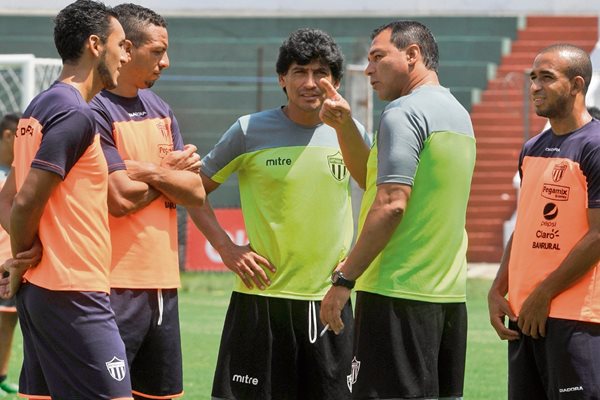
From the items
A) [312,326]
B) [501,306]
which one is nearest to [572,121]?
[501,306]

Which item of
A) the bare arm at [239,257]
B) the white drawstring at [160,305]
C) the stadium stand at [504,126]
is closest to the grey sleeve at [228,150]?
the bare arm at [239,257]

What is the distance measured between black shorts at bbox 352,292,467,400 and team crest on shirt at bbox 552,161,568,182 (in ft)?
2.42

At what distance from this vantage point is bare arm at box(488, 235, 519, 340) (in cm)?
536

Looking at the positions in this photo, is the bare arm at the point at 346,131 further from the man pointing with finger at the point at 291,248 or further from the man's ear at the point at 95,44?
the man's ear at the point at 95,44

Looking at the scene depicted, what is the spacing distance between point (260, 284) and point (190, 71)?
1870 centimetres

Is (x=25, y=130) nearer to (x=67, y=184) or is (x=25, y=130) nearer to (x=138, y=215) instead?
(x=67, y=184)

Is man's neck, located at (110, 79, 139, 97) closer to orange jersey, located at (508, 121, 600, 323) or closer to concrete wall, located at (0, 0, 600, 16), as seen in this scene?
orange jersey, located at (508, 121, 600, 323)

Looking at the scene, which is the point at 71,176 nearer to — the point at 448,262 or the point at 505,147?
the point at 448,262

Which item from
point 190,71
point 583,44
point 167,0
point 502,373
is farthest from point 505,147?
point 502,373

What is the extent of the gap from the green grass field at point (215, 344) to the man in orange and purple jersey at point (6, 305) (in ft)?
0.75

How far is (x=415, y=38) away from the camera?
5.11 m

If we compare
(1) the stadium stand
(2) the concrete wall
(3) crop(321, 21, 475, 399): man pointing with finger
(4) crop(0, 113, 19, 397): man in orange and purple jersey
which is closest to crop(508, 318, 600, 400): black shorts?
(3) crop(321, 21, 475, 399): man pointing with finger

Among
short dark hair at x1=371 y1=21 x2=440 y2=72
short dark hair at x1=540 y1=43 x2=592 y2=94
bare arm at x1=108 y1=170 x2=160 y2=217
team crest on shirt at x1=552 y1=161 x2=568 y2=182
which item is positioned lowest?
bare arm at x1=108 y1=170 x2=160 y2=217

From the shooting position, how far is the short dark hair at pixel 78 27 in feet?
15.4
